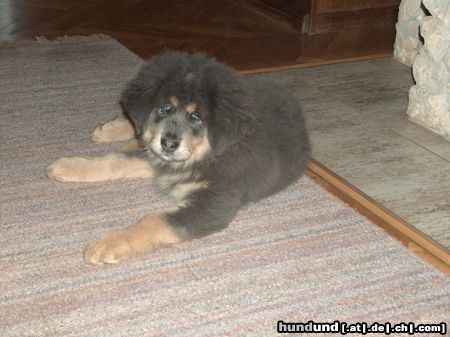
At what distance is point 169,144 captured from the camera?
2.29m

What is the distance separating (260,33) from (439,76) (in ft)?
6.38

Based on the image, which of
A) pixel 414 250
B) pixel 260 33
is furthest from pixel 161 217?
pixel 260 33

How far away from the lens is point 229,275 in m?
2.19

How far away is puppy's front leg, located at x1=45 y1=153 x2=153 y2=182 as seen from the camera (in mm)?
2666

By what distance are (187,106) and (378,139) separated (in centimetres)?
148

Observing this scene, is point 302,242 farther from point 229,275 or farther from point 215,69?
point 215,69

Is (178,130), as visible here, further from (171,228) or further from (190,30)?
(190,30)

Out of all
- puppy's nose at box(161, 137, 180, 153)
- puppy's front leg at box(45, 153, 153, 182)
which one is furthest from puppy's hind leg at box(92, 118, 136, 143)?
Answer: puppy's nose at box(161, 137, 180, 153)

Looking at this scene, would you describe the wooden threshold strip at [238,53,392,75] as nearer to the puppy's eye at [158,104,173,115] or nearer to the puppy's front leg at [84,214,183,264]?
the puppy's eye at [158,104,173,115]

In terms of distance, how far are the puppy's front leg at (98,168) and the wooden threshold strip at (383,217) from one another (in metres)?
0.83

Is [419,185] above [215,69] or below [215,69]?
below

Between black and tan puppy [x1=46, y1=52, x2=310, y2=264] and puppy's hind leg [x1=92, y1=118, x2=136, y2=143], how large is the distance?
520 millimetres

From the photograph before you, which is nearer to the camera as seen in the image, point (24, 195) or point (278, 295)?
point (278, 295)

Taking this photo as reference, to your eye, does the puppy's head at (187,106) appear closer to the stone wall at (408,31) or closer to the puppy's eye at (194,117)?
the puppy's eye at (194,117)
